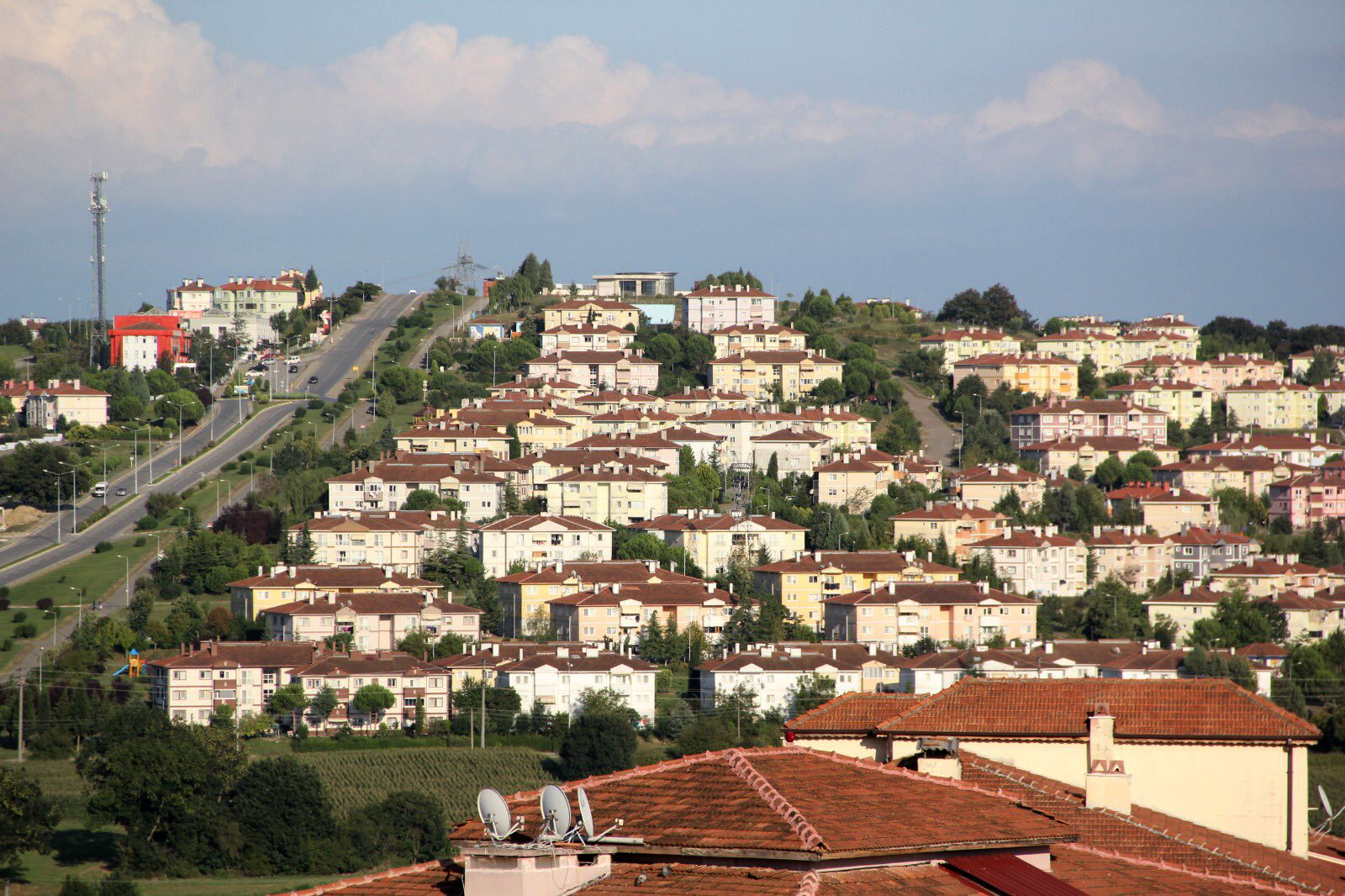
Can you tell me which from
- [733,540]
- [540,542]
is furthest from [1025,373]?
[540,542]

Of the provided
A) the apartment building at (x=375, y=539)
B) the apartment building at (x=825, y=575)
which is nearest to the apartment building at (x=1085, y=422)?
the apartment building at (x=825, y=575)

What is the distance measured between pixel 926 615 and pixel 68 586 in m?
27.2

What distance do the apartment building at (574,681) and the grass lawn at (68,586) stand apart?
14.1m

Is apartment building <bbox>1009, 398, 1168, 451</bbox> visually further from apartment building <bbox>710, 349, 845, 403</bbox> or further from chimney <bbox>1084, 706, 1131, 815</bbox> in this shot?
chimney <bbox>1084, 706, 1131, 815</bbox>

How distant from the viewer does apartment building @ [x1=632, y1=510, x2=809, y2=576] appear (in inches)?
2844

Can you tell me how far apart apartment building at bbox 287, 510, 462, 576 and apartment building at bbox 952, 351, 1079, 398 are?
121 ft

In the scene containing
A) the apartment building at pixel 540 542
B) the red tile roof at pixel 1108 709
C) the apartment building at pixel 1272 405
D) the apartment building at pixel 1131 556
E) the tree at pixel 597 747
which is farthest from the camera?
the apartment building at pixel 1272 405

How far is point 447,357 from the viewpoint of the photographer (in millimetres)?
101812

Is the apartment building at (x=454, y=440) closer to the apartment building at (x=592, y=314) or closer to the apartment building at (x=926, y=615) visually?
the apartment building at (x=592, y=314)

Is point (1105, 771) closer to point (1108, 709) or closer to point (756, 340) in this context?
point (1108, 709)

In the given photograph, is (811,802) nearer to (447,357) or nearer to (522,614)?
(522,614)

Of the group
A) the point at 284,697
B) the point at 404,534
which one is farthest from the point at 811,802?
the point at 404,534

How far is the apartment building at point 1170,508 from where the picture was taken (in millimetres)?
82625

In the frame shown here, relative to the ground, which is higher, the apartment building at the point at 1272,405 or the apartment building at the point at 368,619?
the apartment building at the point at 1272,405
